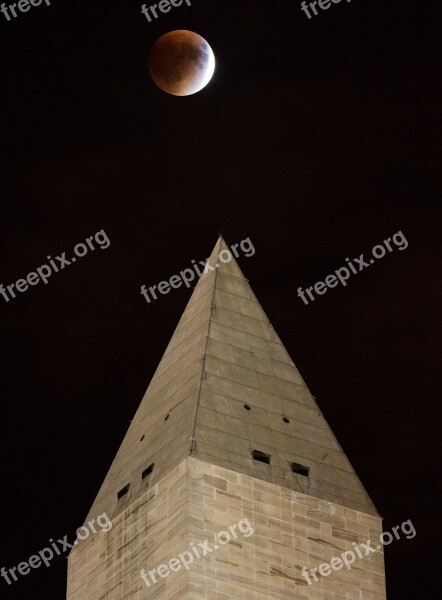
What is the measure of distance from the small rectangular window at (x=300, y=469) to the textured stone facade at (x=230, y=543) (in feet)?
3.61

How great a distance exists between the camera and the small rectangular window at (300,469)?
94.9 metres

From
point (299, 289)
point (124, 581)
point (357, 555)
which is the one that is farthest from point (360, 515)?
point (299, 289)

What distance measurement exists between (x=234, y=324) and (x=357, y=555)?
9773mm

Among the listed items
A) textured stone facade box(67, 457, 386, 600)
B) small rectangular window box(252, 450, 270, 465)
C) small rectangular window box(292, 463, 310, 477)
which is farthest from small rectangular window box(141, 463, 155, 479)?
small rectangular window box(292, 463, 310, 477)

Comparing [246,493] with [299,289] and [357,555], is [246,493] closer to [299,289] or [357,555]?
[357,555]

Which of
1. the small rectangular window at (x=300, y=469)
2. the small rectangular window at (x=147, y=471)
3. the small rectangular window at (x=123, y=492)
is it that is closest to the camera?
the small rectangular window at (x=147, y=471)

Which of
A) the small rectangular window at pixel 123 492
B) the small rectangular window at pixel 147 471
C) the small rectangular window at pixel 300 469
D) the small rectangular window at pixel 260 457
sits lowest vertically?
the small rectangular window at pixel 300 469

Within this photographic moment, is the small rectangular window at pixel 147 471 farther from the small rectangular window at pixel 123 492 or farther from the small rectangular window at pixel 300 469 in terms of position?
the small rectangular window at pixel 300 469

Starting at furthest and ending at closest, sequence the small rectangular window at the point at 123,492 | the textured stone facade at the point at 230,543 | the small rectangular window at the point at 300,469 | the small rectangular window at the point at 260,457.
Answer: the small rectangular window at the point at 123,492 < the small rectangular window at the point at 300,469 < the small rectangular window at the point at 260,457 < the textured stone facade at the point at 230,543

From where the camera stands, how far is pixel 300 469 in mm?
95062

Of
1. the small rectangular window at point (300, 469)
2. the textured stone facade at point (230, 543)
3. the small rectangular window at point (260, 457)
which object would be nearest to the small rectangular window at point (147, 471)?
the textured stone facade at point (230, 543)

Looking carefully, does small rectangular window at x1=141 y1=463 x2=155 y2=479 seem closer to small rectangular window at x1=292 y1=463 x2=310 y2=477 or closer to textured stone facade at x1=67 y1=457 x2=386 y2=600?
textured stone facade at x1=67 y1=457 x2=386 y2=600

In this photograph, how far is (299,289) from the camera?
354 ft

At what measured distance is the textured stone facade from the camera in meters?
90.7
